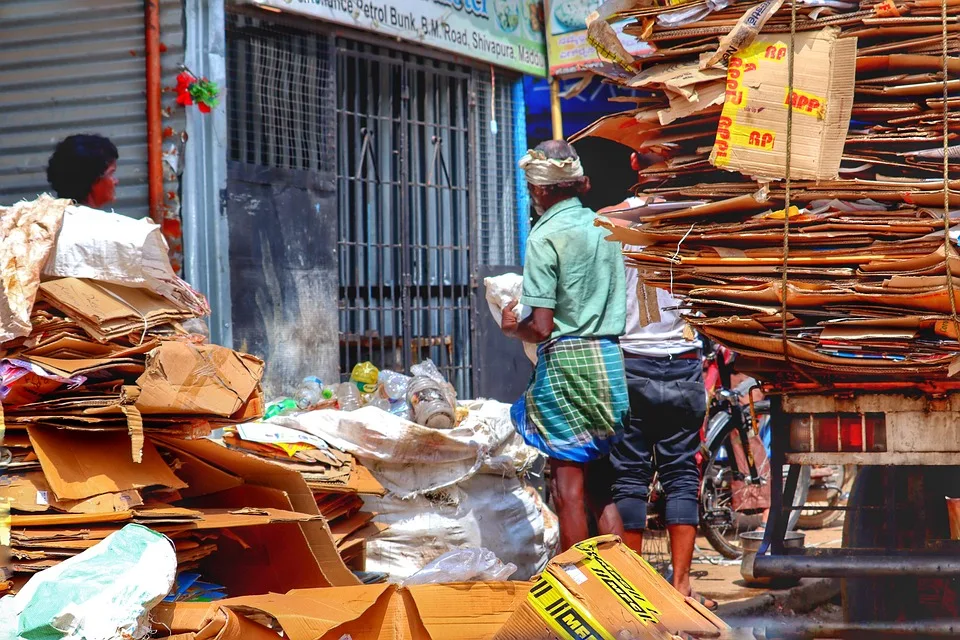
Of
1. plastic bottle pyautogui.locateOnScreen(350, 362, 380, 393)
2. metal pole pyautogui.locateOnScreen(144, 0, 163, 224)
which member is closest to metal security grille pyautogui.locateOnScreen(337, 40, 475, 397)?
plastic bottle pyautogui.locateOnScreen(350, 362, 380, 393)

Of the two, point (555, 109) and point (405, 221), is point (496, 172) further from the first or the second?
point (405, 221)

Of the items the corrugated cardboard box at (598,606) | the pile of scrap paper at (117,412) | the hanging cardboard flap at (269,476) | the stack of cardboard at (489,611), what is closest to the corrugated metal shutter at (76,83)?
the hanging cardboard flap at (269,476)

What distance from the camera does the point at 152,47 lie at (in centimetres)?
616

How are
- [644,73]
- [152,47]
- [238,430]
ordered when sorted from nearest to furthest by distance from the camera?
[644,73], [238,430], [152,47]

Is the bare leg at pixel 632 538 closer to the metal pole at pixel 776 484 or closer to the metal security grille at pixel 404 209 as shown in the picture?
the metal pole at pixel 776 484

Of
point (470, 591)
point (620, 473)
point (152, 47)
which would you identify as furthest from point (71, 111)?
point (470, 591)

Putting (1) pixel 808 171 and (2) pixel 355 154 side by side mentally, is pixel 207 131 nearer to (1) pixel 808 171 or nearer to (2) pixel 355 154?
(2) pixel 355 154

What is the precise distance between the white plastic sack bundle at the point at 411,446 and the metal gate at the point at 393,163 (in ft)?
5.14

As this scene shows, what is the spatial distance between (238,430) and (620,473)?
172cm

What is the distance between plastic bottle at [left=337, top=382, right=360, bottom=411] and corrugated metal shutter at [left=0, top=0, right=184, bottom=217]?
138 centimetres

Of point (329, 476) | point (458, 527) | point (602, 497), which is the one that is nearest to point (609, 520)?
point (602, 497)

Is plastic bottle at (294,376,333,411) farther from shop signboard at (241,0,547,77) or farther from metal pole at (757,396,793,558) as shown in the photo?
metal pole at (757,396,793,558)

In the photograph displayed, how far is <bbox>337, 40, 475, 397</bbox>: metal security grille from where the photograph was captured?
294 inches

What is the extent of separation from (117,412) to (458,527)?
2167 mm
